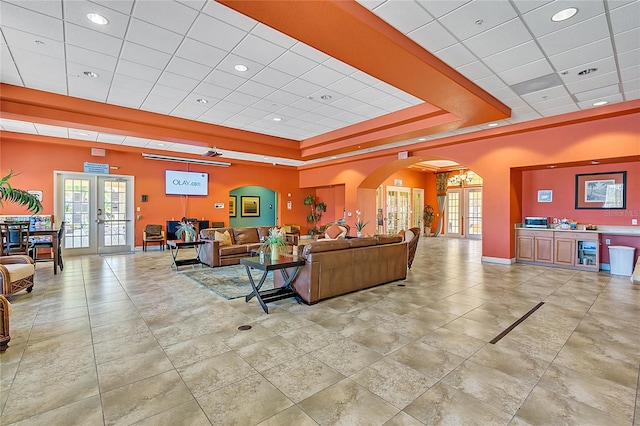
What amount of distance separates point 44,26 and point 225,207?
8.52 metres

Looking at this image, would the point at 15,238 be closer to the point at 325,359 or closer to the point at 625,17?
the point at 325,359

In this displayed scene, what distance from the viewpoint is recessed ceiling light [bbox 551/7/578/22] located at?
9.55 ft

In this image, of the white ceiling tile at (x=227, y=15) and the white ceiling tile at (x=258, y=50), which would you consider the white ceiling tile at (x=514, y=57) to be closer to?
the white ceiling tile at (x=258, y=50)

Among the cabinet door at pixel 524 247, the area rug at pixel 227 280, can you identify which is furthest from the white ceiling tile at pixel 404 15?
the cabinet door at pixel 524 247

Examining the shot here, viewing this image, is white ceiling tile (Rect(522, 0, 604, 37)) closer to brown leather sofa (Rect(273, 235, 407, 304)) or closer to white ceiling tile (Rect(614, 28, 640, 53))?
white ceiling tile (Rect(614, 28, 640, 53))

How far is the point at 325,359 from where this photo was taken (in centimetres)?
275

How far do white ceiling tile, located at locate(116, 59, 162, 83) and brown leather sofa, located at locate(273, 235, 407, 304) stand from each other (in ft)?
10.8

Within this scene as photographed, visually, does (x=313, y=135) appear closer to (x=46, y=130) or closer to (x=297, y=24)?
(x=297, y=24)

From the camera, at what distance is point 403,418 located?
199cm

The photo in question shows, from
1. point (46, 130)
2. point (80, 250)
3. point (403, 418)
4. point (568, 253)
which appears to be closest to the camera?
point (403, 418)

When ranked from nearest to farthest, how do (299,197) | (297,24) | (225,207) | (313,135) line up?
(297,24) → (313,135) → (225,207) → (299,197)

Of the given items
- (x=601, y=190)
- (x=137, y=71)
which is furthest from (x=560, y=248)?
(x=137, y=71)

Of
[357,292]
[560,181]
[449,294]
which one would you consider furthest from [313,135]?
[560,181]

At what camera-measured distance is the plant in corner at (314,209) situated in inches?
541
